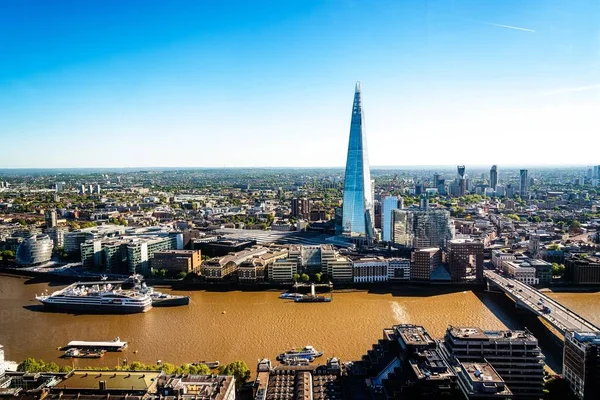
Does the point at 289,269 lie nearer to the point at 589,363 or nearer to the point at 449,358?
the point at 449,358

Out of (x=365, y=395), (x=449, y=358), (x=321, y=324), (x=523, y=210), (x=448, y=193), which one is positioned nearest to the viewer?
(x=365, y=395)

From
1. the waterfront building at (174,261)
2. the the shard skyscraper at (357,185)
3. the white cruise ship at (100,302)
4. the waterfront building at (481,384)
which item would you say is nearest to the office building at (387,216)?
the the shard skyscraper at (357,185)

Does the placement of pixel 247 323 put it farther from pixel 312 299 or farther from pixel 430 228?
pixel 430 228

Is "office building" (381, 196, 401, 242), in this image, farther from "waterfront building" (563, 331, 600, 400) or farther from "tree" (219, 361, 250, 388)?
"tree" (219, 361, 250, 388)

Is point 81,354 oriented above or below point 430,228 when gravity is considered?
below

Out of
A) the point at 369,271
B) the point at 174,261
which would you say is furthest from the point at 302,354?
the point at 174,261

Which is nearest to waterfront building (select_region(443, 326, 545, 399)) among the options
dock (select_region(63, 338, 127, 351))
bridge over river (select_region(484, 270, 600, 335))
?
bridge over river (select_region(484, 270, 600, 335))

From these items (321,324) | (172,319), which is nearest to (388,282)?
(321,324)
